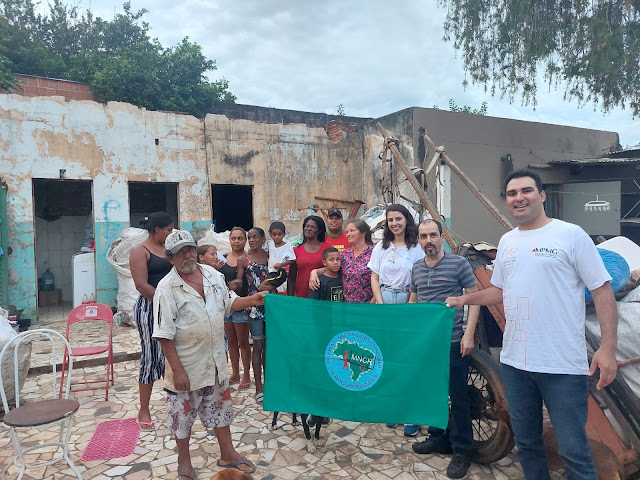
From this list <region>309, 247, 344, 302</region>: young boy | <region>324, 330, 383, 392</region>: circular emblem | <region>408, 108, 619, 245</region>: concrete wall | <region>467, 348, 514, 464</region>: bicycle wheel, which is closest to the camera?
<region>467, 348, 514, 464</region>: bicycle wheel

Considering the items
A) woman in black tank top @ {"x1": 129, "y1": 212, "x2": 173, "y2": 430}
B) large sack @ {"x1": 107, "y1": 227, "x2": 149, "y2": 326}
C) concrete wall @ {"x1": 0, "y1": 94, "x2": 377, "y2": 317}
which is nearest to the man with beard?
woman in black tank top @ {"x1": 129, "y1": 212, "x2": 173, "y2": 430}

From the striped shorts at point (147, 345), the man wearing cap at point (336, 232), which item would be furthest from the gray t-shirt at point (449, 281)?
the striped shorts at point (147, 345)

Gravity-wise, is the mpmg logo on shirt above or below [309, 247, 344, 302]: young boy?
above

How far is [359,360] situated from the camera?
318 cm

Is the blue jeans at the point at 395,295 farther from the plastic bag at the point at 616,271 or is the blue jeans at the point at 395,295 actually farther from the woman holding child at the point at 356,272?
the plastic bag at the point at 616,271

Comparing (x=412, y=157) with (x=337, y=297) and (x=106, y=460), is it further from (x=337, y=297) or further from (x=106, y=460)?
(x=106, y=460)

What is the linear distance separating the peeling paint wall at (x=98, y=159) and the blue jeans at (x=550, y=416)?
7807 millimetres

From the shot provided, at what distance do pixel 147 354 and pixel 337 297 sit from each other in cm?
173

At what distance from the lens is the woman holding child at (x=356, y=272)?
365cm

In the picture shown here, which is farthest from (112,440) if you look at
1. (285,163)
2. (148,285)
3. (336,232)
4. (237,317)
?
(285,163)

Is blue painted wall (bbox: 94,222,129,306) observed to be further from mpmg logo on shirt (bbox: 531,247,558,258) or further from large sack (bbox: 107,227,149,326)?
mpmg logo on shirt (bbox: 531,247,558,258)

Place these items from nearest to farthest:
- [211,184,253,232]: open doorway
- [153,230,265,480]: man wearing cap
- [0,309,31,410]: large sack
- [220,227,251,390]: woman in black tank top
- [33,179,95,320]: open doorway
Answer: [153,230,265,480]: man wearing cap
[0,309,31,410]: large sack
[220,227,251,390]: woman in black tank top
[33,179,95,320]: open doorway
[211,184,253,232]: open doorway

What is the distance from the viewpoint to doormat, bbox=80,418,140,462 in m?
3.34

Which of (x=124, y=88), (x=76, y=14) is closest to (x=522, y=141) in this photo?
(x=124, y=88)
